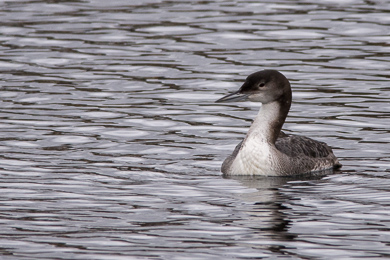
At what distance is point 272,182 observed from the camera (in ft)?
40.5

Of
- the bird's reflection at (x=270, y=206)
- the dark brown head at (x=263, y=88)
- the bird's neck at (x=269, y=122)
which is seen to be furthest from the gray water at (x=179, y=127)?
the dark brown head at (x=263, y=88)

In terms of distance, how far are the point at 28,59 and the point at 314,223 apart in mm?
10714

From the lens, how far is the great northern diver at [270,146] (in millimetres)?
12688

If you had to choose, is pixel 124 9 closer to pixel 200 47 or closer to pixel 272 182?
pixel 200 47

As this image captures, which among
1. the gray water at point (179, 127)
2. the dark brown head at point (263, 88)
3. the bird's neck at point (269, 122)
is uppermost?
the dark brown head at point (263, 88)

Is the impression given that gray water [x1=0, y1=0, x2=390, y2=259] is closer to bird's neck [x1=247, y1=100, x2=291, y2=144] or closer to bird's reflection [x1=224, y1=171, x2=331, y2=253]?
bird's reflection [x1=224, y1=171, x2=331, y2=253]

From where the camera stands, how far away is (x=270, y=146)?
12898mm

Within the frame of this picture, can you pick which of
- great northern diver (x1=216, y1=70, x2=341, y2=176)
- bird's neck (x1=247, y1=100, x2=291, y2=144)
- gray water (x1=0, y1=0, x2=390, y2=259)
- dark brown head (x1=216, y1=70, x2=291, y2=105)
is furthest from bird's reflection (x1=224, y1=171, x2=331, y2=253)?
dark brown head (x1=216, y1=70, x2=291, y2=105)

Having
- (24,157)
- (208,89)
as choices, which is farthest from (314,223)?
(208,89)

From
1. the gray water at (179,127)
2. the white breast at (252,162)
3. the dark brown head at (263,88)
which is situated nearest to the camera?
the gray water at (179,127)

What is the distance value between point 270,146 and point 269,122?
33 centimetres

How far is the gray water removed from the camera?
9.74 metres

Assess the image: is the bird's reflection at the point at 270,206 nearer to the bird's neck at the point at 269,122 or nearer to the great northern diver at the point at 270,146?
the great northern diver at the point at 270,146

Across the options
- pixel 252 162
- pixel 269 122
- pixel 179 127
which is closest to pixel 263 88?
pixel 269 122
